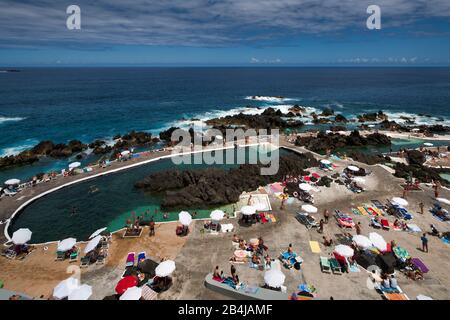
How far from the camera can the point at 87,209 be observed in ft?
99.6

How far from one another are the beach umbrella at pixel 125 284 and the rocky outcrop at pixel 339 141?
41.3 metres

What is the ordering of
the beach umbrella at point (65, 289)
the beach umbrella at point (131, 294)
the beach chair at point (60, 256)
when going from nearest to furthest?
the beach umbrella at point (131, 294) < the beach umbrella at point (65, 289) < the beach chair at point (60, 256)

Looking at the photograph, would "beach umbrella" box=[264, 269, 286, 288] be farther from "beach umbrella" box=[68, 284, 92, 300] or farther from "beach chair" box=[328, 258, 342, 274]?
"beach umbrella" box=[68, 284, 92, 300]

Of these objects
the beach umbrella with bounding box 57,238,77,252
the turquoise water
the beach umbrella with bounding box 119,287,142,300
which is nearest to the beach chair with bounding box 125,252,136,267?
the beach umbrella with bounding box 119,287,142,300

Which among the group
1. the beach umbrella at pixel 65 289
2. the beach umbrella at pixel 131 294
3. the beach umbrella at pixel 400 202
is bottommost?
the beach umbrella at pixel 65 289

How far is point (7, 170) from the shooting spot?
42.3m

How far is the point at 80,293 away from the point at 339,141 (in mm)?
51884

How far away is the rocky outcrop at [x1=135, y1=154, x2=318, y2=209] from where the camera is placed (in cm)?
3132

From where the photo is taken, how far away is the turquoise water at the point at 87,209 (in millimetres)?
26938

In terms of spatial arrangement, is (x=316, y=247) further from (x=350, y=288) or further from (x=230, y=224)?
(x=230, y=224)

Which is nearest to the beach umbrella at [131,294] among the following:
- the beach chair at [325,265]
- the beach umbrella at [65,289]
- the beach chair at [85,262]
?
the beach umbrella at [65,289]

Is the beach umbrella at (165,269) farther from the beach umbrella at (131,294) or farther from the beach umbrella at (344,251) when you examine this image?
the beach umbrella at (344,251)

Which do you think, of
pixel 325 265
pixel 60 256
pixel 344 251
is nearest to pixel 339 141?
pixel 344 251
